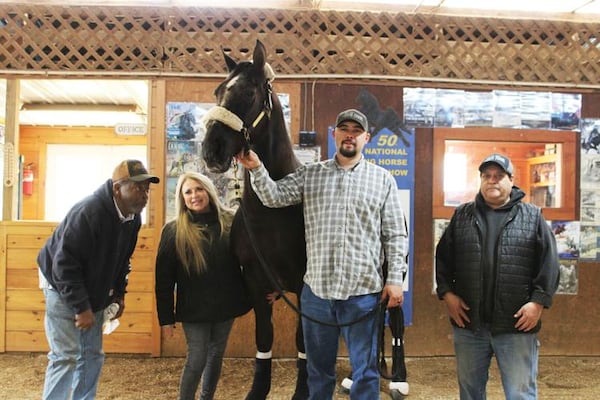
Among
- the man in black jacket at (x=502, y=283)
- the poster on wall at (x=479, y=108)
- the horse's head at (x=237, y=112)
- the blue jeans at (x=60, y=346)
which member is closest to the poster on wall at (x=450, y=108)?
the poster on wall at (x=479, y=108)

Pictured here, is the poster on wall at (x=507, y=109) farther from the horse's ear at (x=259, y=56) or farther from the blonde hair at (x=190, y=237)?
→ the blonde hair at (x=190, y=237)

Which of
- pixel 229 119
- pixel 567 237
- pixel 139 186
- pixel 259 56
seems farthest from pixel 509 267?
pixel 567 237

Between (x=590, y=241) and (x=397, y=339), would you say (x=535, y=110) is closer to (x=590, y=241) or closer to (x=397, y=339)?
(x=590, y=241)

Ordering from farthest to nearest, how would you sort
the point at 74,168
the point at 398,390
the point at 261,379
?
the point at 74,168 < the point at 398,390 < the point at 261,379

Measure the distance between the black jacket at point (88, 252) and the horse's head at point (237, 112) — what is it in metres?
0.61

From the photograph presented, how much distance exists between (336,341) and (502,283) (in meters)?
0.78

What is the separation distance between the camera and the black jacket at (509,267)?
2.20 metres

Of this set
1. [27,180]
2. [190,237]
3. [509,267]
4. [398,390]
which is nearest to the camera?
[509,267]

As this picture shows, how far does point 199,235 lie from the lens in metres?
2.62

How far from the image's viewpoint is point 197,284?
2.59 metres

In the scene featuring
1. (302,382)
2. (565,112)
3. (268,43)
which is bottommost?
(302,382)

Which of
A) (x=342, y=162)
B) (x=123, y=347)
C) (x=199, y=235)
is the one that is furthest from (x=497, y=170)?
(x=123, y=347)

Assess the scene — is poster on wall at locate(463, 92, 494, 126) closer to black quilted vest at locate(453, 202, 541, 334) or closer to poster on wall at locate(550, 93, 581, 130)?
poster on wall at locate(550, 93, 581, 130)

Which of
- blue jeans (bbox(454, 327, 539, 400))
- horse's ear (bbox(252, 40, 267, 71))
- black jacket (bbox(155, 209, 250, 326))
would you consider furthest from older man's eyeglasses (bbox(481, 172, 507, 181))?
black jacket (bbox(155, 209, 250, 326))
